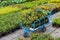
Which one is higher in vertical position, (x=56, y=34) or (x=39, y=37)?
(x=39, y=37)

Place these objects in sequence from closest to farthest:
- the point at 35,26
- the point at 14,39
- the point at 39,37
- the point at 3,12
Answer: the point at 39,37
the point at 14,39
the point at 35,26
the point at 3,12

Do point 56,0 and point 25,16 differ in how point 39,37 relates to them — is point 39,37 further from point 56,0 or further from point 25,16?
point 56,0

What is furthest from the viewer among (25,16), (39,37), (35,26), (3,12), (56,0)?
(56,0)

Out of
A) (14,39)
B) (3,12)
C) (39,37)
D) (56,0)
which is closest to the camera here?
(39,37)

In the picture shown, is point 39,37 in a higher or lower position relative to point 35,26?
higher

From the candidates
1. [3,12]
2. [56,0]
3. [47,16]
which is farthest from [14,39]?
[56,0]

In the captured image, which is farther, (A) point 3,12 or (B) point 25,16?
(A) point 3,12

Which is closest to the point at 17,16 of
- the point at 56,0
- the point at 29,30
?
the point at 29,30

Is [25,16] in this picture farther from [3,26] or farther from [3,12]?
[3,12]

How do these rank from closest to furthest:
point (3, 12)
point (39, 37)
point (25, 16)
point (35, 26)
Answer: point (39, 37) < point (35, 26) < point (25, 16) < point (3, 12)
